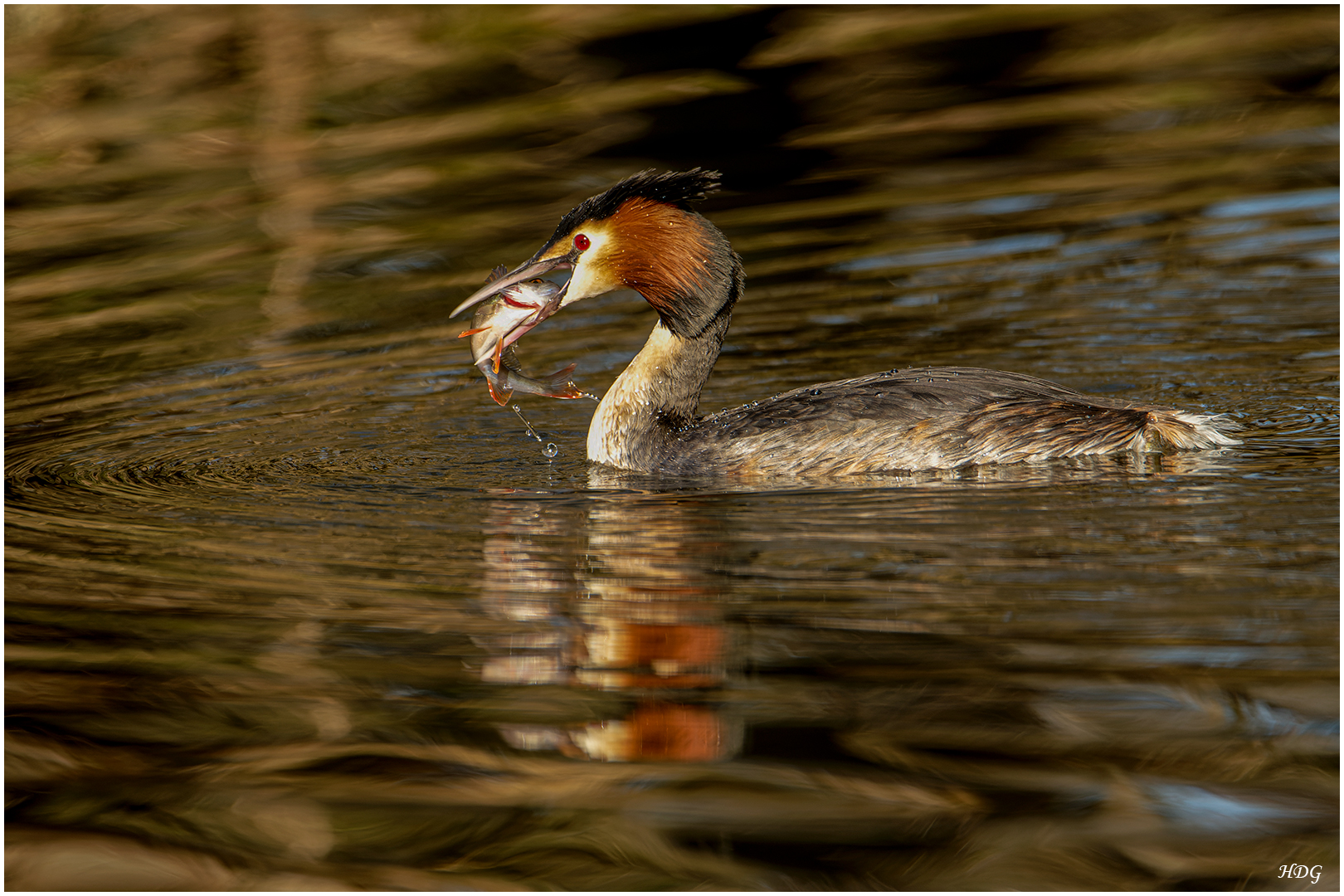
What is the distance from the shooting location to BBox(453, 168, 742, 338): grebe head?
7.27 m

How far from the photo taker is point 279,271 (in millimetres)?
11359

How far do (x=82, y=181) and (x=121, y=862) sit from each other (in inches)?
396

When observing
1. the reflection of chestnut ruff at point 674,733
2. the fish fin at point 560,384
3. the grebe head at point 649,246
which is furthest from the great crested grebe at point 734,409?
the reflection of chestnut ruff at point 674,733

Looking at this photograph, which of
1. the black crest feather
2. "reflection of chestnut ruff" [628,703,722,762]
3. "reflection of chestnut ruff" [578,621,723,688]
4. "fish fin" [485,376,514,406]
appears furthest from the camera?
"fish fin" [485,376,514,406]

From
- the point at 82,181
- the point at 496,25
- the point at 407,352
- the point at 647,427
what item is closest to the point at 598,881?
the point at 647,427

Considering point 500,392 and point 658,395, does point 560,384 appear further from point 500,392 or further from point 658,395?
point 658,395

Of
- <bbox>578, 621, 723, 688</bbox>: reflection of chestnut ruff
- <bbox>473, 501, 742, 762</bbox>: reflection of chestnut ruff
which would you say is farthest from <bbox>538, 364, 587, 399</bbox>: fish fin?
<bbox>578, 621, 723, 688</bbox>: reflection of chestnut ruff

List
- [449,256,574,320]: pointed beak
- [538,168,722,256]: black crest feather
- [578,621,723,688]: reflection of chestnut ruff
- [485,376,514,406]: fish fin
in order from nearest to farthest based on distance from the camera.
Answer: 1. [578,621,723,688]: reflection of chestnut ruff
2. [449,256,574,320]: pointed beak
3. [538,168,722,256]: black crest feather
4. [485,376,514,406]: fish fin

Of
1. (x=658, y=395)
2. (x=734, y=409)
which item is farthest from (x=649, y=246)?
(x=734, y=409)

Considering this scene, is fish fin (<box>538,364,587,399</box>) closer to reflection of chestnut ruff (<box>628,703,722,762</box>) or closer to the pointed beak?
the pointed beak

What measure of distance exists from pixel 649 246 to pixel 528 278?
0.57 metres

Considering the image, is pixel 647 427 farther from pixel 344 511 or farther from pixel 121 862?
pixel 121 862

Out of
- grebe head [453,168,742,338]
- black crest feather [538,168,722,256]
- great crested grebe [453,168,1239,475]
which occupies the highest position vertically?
black crest feather [538,168,722,256]

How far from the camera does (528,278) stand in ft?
23.5
